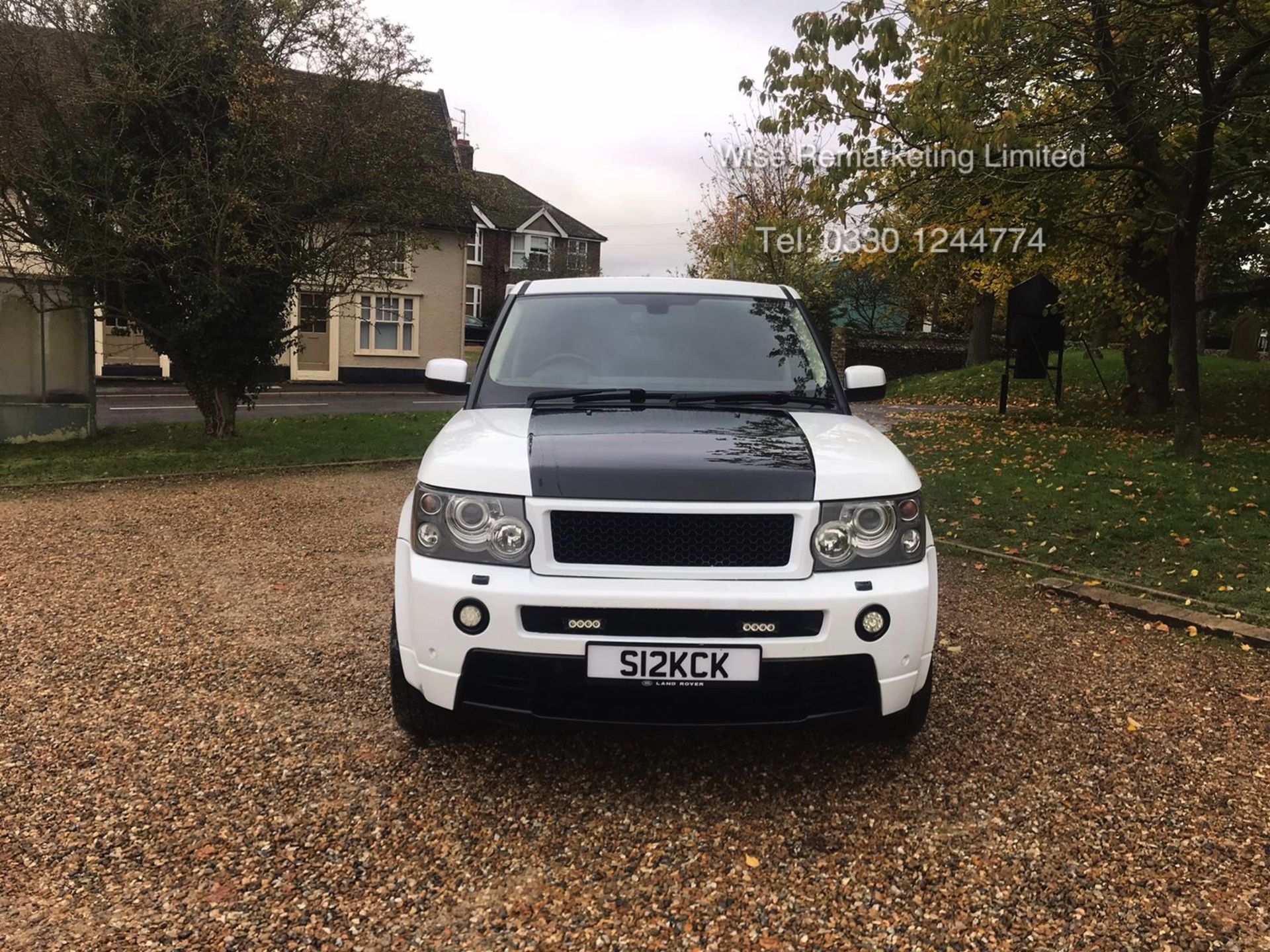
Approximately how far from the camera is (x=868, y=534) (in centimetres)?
315

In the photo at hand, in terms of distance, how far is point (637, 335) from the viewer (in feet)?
14.4

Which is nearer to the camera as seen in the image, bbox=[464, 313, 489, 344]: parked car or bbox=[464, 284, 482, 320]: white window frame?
bbox=[464, 313, 489, 344]: parked car

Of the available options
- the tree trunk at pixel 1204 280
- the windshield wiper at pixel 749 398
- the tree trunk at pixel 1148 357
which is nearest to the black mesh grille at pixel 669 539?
the windshield wiper at pixel 749 398

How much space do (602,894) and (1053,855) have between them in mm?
1445

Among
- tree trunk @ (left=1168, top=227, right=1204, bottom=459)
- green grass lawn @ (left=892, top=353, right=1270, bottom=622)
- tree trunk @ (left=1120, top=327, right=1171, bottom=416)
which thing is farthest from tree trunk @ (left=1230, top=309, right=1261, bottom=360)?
tree trunk @ (left=1168, top=227, right=1204, bottom=459)

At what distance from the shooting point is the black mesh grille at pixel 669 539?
3049mm

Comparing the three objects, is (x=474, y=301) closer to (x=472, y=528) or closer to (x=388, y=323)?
(x=388, y=323)

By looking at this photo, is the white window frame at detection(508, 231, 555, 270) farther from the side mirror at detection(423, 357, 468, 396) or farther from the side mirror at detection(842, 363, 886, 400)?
the side mirror at detection(842, 363, 886, 400)

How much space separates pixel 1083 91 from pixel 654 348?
10.3 m

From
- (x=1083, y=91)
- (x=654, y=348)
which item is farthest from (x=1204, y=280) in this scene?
(x=654, y=348)

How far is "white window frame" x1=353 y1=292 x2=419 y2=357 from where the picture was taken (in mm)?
→ 32844

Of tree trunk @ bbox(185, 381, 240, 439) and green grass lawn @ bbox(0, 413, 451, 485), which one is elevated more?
tree trunk @ bbox(185, 381, 240, 439)

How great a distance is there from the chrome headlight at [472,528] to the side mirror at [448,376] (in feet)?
4.68

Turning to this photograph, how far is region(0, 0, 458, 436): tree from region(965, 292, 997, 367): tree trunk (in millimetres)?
21827
